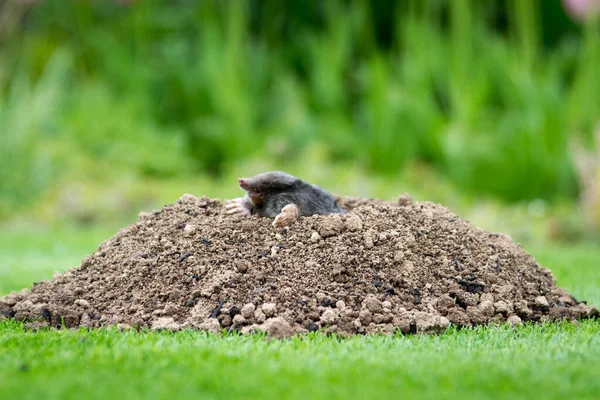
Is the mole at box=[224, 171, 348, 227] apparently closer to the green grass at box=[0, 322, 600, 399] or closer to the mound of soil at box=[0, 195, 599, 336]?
the mound of soil at box=[0, 195, 599, 336]

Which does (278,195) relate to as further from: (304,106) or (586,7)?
(304,106)

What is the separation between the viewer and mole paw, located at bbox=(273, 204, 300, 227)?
12.3 ft

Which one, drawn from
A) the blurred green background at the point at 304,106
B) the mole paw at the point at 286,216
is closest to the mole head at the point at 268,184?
the mole paw at the point at 286,216

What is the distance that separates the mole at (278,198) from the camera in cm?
384

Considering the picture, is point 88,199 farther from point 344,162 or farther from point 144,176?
point 344,162

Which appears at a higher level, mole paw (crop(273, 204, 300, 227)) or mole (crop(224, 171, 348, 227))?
mole (crop(224, 171, 348, 227))

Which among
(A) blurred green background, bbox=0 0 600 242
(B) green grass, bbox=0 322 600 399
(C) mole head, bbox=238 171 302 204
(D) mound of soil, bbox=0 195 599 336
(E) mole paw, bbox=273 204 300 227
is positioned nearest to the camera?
(B) green grass, bbox=0 322 600 399

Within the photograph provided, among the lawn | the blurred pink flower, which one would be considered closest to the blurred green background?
the blurred pink flower

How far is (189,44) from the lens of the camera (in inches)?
464

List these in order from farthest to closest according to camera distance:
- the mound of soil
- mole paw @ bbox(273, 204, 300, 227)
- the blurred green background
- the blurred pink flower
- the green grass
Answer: the blurred pink flower → the blurred green background → mole paw @ bbox(273, 204, 300, 227) → the mound of soil → the green grass

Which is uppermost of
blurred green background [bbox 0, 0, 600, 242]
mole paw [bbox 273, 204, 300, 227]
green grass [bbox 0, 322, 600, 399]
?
blurred green background [bbox 0, 0, 600, 242]

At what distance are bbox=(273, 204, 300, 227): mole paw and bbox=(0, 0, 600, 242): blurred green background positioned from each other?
408 centimetres

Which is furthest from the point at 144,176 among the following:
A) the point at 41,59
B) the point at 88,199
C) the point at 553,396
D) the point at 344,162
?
the point at 553,396

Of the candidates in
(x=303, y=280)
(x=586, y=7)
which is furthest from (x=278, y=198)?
(x=586, y=7)
